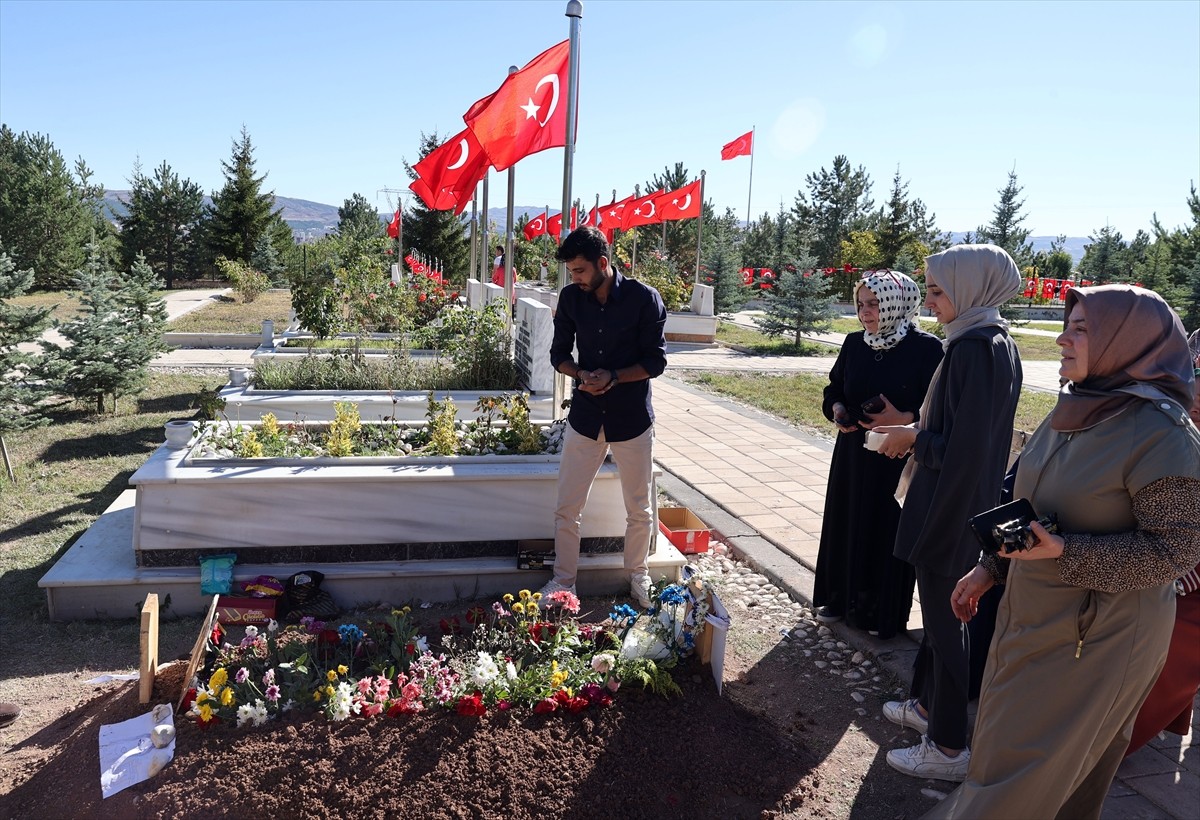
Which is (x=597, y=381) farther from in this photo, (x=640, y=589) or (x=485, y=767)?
(x=485, y=767)

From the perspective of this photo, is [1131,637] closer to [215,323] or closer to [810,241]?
[215,323]

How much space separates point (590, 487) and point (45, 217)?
27.4 meters

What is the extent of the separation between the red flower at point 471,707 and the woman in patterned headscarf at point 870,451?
1.97 metres

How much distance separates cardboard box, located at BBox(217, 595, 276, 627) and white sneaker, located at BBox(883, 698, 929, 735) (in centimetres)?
276

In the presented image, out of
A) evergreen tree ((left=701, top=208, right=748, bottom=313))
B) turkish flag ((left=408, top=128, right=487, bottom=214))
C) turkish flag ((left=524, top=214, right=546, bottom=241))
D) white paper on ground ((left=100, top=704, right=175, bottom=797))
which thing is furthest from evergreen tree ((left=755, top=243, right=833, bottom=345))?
white paper on ground ((left=100, top=704, right=175, bottom=797))

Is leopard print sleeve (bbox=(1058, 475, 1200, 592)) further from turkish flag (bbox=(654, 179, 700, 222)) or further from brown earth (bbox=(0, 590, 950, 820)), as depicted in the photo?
turkish flag (bbox=(654, 179, 700, 222))

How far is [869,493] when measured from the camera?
4008mm

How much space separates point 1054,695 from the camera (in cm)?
218

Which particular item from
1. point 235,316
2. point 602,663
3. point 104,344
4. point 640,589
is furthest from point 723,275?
point 602,663

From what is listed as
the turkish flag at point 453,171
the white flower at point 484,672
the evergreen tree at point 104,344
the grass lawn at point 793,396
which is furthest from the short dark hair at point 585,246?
the evergreen tree at point 104,344

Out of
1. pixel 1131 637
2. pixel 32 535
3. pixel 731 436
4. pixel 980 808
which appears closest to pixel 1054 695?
pixel 1131 637

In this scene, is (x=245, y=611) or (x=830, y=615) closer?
(x=245, y=611)

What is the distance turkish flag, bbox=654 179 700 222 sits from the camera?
17938mm

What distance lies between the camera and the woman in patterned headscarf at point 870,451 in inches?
152
